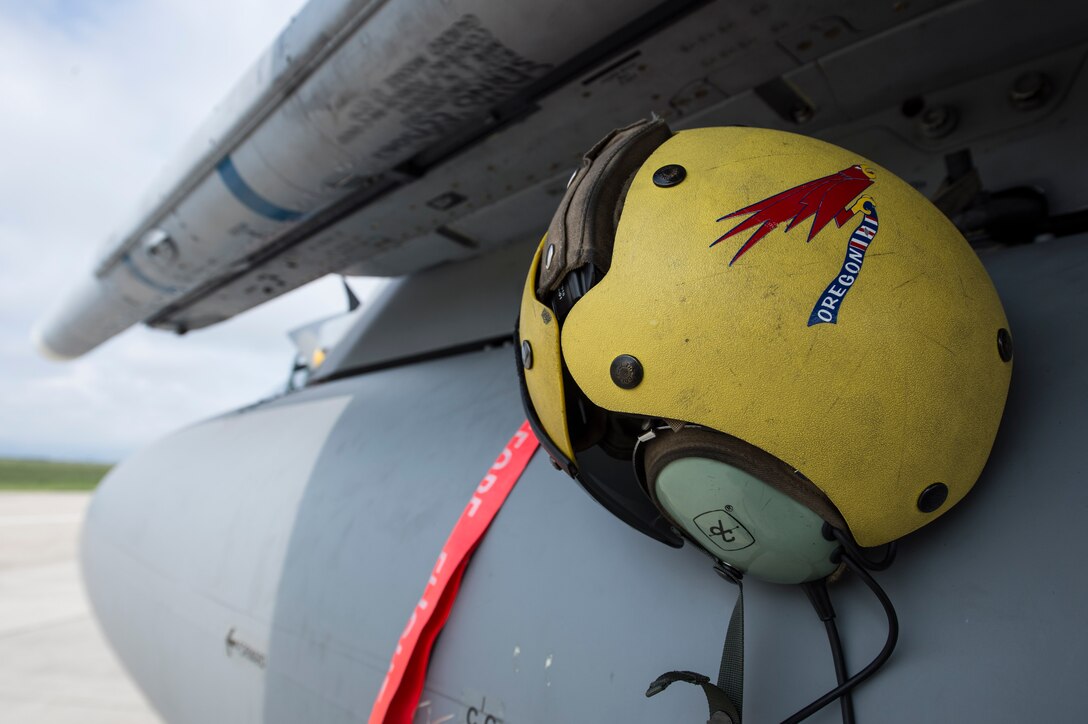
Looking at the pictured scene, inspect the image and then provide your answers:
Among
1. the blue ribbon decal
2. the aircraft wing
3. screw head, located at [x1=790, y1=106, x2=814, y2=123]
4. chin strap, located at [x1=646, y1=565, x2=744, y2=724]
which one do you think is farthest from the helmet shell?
screw head, located at [x1=790, y1=106, x2=814, y2=123]

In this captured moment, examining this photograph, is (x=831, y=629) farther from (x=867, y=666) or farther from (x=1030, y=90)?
(x=1030, y=90)

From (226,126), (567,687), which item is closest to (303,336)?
(226,126)

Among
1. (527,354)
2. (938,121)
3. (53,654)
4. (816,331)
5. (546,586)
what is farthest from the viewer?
(53,654)

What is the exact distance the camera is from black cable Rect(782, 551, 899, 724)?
502 mm

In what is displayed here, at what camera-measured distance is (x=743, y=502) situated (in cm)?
51

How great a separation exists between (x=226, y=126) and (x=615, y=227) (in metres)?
1.16

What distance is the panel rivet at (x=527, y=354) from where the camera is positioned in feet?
1.95

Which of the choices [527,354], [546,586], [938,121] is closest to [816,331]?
[527,354]

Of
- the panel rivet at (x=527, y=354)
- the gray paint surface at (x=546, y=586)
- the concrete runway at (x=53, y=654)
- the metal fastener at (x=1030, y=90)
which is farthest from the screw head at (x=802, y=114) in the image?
the concrete runway at (x=53, y=654)

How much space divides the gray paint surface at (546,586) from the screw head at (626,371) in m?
0.27

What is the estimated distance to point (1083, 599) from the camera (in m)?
0.46

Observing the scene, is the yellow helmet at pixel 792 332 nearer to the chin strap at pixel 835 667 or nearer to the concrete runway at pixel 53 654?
the chin strap at pixel 835 667

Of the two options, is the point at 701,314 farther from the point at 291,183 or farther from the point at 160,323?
the point at 160,323

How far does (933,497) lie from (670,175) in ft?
1.06
